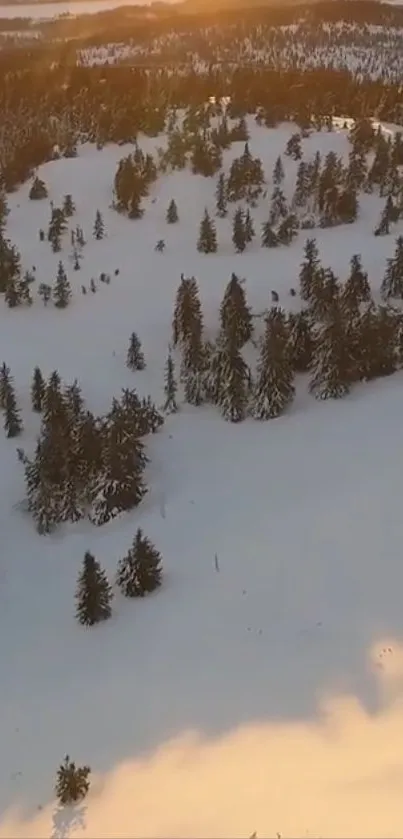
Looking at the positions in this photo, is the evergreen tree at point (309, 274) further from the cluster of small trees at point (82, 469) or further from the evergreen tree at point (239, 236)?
the cluster of small trees at point (82, 469)

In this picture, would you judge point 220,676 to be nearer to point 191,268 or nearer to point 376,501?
point 376,501

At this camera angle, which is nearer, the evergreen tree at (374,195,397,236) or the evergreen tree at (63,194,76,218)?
the evergreen tree at (374,195,397,236)

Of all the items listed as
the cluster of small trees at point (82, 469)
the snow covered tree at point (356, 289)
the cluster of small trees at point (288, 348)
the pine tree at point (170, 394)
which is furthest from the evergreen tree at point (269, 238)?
the cluster of small trees at point (82, 469)

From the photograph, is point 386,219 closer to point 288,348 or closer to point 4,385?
point 288,348

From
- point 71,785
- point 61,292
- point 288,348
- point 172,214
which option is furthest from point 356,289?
point 71,785

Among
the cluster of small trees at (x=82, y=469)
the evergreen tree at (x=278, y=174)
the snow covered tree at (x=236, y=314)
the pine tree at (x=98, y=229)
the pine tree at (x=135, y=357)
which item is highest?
the evergreen tree at (x=278, y=174)

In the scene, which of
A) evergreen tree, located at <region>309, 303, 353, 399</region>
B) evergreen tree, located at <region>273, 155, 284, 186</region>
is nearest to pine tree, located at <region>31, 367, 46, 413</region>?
evergreen tree, located at <region>309, 303, 353, 399</region>

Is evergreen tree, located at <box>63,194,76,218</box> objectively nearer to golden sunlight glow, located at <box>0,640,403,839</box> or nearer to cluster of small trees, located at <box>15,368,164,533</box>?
cluster of small trees, located at <box>15,368,164,533</box>
